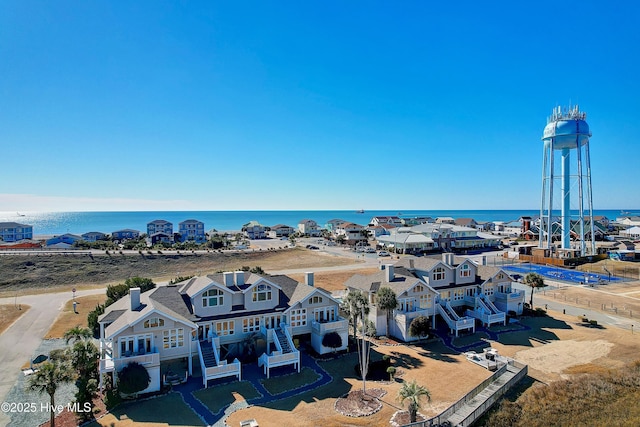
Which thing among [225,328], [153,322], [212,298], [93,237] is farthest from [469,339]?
[93,237]

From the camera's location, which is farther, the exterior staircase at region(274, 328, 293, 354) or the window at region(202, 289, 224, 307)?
the window at region(202, 289, 224, 307)

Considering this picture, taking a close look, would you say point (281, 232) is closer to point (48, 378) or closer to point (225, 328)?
point (225, 328)

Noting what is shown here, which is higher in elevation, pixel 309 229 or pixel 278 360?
pixel 309 229

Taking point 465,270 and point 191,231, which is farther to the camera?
point 191,231

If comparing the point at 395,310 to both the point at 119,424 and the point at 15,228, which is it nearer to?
the point at 119,424

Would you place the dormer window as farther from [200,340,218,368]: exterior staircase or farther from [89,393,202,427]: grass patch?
[89,393,202,427]: grass patch

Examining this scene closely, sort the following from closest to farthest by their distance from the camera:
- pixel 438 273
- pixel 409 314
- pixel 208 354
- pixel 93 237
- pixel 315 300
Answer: pixel 208 354
pixel 315 300
pixel 409 314
pixel 438 273
pixel 93 237

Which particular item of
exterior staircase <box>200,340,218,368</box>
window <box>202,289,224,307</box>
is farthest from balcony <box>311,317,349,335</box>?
exterior staircase <box>200,340,218,368</box>
